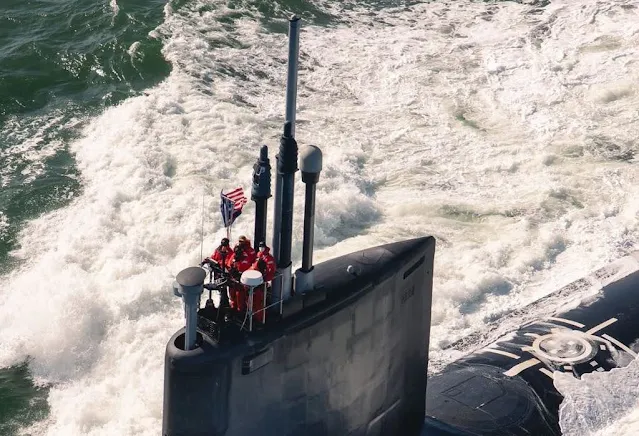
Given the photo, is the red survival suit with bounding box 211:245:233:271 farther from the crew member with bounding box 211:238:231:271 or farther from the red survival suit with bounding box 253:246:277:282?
the red survival suit with bounding box 253:246:277:282

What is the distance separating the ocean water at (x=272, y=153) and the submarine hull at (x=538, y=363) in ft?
1.50

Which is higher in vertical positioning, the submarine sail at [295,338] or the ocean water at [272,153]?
the submarine sail at [295,338]

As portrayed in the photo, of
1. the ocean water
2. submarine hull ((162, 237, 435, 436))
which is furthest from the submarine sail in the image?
the ocean water

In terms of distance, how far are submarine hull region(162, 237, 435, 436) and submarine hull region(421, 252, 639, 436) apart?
2.12 metres

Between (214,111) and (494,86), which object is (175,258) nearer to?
(214,111)

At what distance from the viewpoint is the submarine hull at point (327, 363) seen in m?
6.88

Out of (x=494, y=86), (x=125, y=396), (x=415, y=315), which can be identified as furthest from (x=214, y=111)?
(x=415, y=315)

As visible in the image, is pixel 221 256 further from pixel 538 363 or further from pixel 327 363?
pixel 538 363

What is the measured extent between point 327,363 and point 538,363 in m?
A: 7.70

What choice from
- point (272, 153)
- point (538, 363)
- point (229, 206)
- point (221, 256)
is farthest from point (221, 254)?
point (272, 153)

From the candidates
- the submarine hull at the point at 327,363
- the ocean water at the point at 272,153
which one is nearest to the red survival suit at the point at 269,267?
the submarine hull at the point at 327,363

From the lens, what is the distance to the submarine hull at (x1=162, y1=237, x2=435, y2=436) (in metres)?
6.88

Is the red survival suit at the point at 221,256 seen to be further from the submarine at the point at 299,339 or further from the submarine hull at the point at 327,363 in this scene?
the submarine hull at the point at 327,363

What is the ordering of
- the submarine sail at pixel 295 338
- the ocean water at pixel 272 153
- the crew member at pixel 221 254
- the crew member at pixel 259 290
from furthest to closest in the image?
1. the ocean water at pixel 272 153
2. the crew member at pixel 221 254
3. the crew member at pixel 259 290
4. the submarine sail at pixel 295 338
